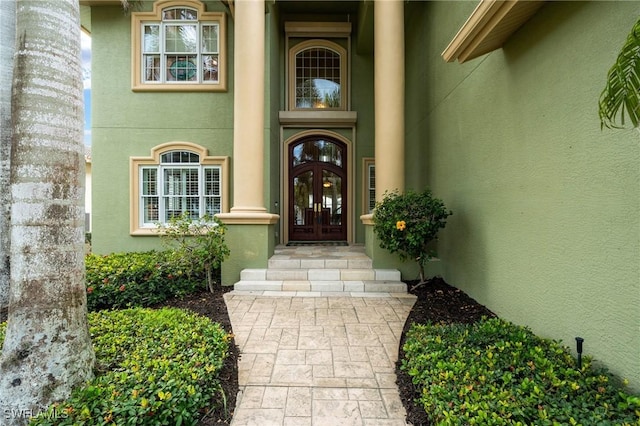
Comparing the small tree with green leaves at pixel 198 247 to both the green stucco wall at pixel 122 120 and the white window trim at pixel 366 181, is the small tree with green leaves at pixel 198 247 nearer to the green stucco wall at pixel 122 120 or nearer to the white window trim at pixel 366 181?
the green stucco wall at pixel 122 120

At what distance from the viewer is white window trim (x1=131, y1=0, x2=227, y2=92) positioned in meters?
7.64

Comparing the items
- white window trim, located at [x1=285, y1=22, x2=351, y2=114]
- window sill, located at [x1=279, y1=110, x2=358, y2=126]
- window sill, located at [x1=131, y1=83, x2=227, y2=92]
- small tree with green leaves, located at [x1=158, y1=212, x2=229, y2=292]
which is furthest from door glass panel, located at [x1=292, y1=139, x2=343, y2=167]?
small tree with green leaves, located at [x1=158, y1=212, x2=229, y2=292]

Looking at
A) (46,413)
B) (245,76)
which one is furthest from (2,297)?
(245,76)

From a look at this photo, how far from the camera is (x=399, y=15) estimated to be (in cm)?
606

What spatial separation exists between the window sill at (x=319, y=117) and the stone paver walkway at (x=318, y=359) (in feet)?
17.5

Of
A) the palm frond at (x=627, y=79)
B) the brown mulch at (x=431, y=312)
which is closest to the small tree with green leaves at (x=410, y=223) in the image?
the brown mulch at (x=431, y=312)

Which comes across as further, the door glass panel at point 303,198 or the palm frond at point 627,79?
the door glass panel at point 303,198

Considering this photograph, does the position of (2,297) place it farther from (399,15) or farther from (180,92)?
(399,15)

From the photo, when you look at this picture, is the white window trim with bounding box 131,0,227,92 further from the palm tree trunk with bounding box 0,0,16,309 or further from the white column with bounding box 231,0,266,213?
the palm tree trunk with bounding box 0,0,16,309

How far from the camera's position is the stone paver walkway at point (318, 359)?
239cm

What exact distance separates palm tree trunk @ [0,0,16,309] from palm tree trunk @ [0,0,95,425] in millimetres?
2032

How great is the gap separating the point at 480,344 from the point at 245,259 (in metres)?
4.14

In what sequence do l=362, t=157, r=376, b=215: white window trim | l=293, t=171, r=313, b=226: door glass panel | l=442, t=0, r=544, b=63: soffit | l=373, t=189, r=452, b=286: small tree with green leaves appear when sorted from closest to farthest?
l=442, t=0, r=544, b=63: soffit → l=373, t=189, r=452, b=286: small tree with green leaves → l=362, t=157, r=376, b=215: white window trim → l=293, t=171, r=313, b=226: door glass panel

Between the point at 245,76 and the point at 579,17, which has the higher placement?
the point at 245,76
